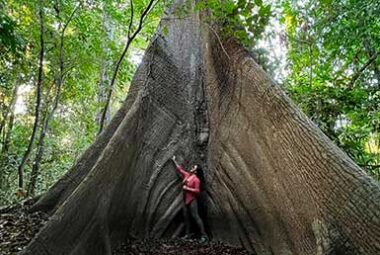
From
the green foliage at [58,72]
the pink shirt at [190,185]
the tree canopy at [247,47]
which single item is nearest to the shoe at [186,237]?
the pink shirt at [190,185]

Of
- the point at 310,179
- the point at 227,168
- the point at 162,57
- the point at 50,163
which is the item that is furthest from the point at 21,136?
the point at 310,179

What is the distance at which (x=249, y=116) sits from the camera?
478 centimetres

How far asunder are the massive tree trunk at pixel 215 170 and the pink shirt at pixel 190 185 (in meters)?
0.13

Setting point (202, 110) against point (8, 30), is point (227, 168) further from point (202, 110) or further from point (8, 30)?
point (8, 30)

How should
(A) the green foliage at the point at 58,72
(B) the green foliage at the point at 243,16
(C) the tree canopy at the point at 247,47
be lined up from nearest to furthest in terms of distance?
1. (B) the green foliage at the point at 243,16
2. (C) the tree canopy at the point at 247,47
3. (A) the green foliage at the point at 58,72

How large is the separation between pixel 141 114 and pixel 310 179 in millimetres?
2570

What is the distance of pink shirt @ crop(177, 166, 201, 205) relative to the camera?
5332 millimetres

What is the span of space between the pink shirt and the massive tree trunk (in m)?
0.13

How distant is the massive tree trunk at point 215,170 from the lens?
10.6ft

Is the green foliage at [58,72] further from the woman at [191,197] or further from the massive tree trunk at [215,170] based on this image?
the woman at [191,197]

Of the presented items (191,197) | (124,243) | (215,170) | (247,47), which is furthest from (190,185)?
(247,47)

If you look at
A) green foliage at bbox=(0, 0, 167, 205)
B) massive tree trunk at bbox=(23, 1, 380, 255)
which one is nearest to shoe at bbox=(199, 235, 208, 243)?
massive tree trunk at bbox=(23, 1, 380, 255)

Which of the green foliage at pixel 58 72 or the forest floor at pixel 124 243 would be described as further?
the green foliage at pixel 58 72

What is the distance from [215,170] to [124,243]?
4.99 ft
